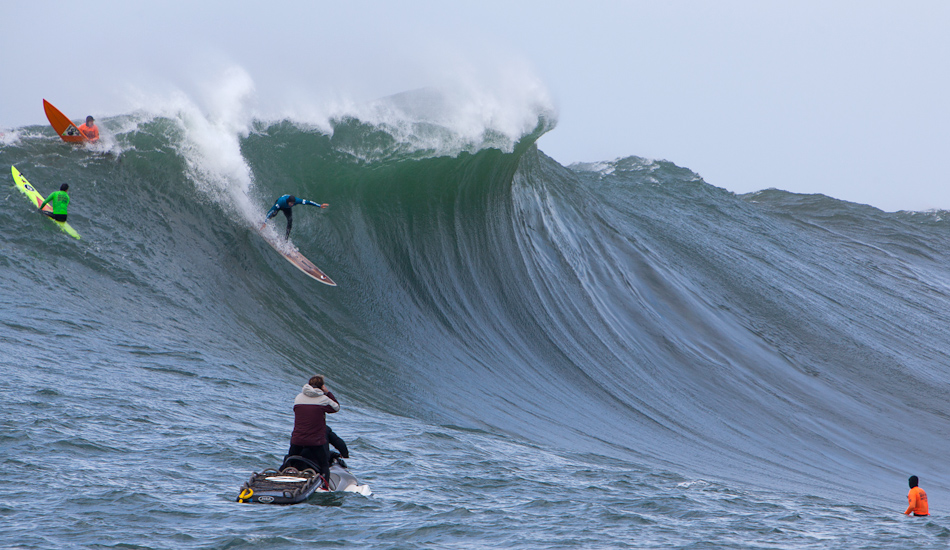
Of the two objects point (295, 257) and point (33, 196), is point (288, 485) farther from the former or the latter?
point (33, 196)

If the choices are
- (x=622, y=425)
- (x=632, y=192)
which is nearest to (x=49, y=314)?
(x=622, y=425)

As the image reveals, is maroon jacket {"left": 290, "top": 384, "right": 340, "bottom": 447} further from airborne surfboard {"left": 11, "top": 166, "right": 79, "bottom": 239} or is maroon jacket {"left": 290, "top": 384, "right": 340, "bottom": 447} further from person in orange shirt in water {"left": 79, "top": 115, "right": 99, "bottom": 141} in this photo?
person in orange shirt in water {"left": 79, "top": 115, "right": 99, "bottom": 141}

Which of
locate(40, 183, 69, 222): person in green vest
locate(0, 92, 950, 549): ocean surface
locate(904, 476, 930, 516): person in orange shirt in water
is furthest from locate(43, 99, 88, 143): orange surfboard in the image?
locate(904, 476, 930, 516): person in orange shirt in water

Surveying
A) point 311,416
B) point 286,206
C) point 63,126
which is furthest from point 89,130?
point 311,416

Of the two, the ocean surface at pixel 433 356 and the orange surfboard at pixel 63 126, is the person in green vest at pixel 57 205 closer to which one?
the ocean surface at pixel 433 356

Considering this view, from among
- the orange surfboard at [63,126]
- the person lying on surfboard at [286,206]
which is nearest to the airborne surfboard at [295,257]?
the person lying on surfboard at [286,206]
